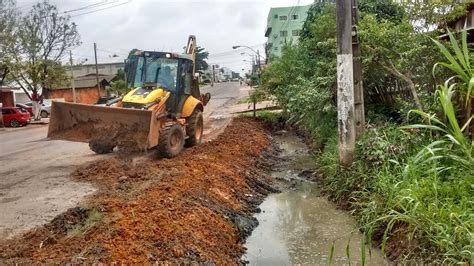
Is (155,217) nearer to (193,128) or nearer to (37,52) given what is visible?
(193,128)

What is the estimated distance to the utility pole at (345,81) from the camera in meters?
9.22

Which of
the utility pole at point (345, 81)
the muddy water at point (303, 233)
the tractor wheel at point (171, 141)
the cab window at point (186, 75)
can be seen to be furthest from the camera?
the cab window at point (186, 75)

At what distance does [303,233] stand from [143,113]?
4.72 metres

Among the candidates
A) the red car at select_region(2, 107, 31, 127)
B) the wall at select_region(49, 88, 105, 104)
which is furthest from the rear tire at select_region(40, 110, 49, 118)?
the wall at select_region(49, 88, 105, 104)

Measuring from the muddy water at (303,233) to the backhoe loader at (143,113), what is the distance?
3158 millimetres

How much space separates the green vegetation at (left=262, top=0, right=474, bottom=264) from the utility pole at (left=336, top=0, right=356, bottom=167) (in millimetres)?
253

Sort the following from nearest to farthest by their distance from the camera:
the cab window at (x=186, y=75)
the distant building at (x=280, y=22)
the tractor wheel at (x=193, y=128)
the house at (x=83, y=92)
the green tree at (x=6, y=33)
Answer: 1. the cab window at (x=186, y=75)
2. the tractor wheel at (x=193, y=128)
3. the green tree at (x=6, y=33)
4. the house at (x=83, y=92)
5. the distant building at (x=280, y=22)

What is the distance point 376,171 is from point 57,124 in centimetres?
737

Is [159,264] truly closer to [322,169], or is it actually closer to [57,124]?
[322,169]

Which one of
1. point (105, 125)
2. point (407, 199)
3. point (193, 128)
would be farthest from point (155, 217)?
point (193, 128)

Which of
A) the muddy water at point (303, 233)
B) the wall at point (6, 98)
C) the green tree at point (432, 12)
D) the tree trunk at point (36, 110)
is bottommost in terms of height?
the muddy water at point (303, 233)

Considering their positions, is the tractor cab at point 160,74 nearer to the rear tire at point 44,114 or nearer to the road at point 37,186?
the road at point 37,186

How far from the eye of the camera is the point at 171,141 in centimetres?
1146

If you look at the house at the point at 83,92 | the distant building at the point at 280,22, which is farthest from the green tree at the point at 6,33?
the distant building at the point at 280,22
